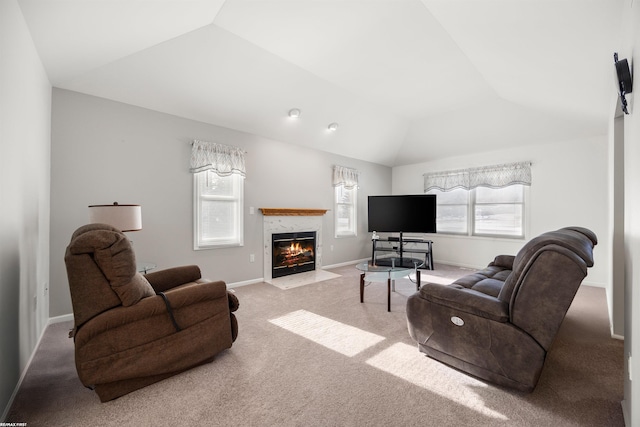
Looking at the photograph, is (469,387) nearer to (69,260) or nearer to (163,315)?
(163,315)

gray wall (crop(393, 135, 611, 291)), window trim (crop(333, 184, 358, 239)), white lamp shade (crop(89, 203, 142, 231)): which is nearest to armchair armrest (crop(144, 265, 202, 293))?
white lamp shade (crop(89, 203, 142, 231))

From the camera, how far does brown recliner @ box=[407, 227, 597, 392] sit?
5.16ft

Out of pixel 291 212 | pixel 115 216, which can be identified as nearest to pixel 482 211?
pixel 291 212

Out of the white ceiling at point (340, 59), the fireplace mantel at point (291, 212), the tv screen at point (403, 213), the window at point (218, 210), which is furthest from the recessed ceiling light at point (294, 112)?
the tv screen at point (403, 213)

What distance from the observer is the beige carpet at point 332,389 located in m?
1.55

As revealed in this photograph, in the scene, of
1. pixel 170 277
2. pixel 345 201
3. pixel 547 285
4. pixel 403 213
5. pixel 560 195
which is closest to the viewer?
pixel 547 285

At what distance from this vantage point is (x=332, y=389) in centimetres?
179

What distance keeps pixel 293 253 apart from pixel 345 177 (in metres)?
1.96

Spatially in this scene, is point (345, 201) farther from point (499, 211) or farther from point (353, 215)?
point (499, 211)

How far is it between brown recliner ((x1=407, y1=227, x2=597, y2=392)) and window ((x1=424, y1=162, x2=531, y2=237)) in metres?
3.93

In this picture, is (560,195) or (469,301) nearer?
(469,301)

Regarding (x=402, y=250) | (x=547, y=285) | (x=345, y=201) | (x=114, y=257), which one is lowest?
(x=402, y=250)

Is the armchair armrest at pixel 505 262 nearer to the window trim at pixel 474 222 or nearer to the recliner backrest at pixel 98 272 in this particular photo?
the window trim at pixel 474 222

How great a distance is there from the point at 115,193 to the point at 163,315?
211 centimetres
